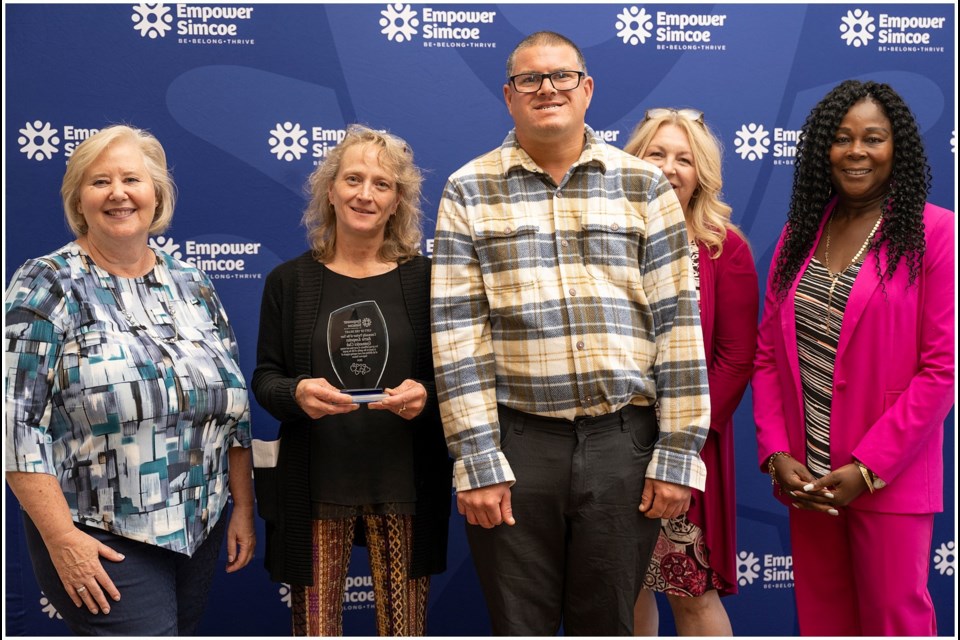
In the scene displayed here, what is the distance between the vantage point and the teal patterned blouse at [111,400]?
1.84 m

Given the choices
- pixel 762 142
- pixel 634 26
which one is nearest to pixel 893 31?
pixel 762 142

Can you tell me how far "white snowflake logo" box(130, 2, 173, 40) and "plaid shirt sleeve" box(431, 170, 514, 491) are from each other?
64.1 inches

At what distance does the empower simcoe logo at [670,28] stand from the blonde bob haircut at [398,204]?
1.26 meters

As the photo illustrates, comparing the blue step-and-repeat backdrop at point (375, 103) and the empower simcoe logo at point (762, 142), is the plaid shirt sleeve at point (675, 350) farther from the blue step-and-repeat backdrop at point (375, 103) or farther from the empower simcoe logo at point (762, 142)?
the empower simcoe logo at point (762, 142)

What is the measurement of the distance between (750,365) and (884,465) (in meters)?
0.47

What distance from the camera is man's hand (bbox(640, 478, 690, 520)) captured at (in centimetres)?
197

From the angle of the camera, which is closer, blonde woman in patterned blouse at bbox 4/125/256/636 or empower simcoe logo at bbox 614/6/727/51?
blonde woman in patterned blouse at bbox 4/125/256/636

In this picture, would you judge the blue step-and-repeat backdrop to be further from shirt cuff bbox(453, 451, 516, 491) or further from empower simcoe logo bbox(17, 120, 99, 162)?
shirt cuff bbox(453, 451, 516, 491)

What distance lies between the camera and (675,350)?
78.7 inches

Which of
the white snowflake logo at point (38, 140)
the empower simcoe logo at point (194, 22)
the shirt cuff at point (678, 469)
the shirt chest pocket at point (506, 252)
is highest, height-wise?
the empower simcoe logo at point (194, 22)

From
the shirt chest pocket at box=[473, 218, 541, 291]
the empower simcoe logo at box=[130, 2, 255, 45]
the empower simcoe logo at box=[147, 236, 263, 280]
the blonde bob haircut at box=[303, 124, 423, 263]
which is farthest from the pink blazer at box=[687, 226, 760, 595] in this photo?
the empower simcoe logo at box=[130, 2, 255, 45]

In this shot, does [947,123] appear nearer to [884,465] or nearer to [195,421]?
[884,465]

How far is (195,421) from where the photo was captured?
201 cm

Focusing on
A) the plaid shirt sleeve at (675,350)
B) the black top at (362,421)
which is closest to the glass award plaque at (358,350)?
the black top at (362,421)
